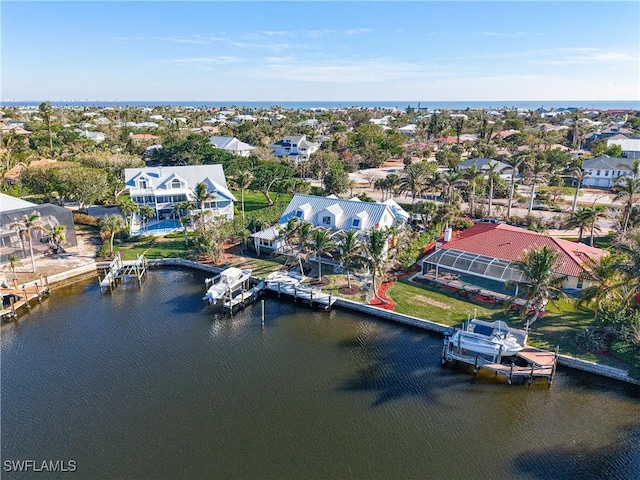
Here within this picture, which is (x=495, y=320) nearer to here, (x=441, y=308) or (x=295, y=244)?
(x=441, y=308)


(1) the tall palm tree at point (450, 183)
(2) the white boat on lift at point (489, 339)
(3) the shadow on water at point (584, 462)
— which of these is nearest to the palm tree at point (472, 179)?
(1) the tall palm tree at point (450, 183)

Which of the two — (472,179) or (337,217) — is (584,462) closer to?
(337,217)

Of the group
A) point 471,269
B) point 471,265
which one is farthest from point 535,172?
point 471,269

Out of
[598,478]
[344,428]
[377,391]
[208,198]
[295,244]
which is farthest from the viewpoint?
[208,198]

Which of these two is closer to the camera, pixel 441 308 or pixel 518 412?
pixel 518 412

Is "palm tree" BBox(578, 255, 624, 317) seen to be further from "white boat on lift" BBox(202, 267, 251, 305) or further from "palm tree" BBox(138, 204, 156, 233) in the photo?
"palm tree" BBox(138, 204, 156, 233)

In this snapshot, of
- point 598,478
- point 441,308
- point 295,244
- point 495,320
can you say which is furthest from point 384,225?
point 598,478

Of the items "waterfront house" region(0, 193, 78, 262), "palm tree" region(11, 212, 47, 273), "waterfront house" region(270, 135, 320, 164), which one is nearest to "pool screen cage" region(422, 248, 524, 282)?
"palm tree" region(11, 212, 47, 273)

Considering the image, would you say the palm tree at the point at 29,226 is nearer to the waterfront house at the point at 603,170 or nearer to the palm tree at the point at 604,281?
the palm tree at the point at 604,281
